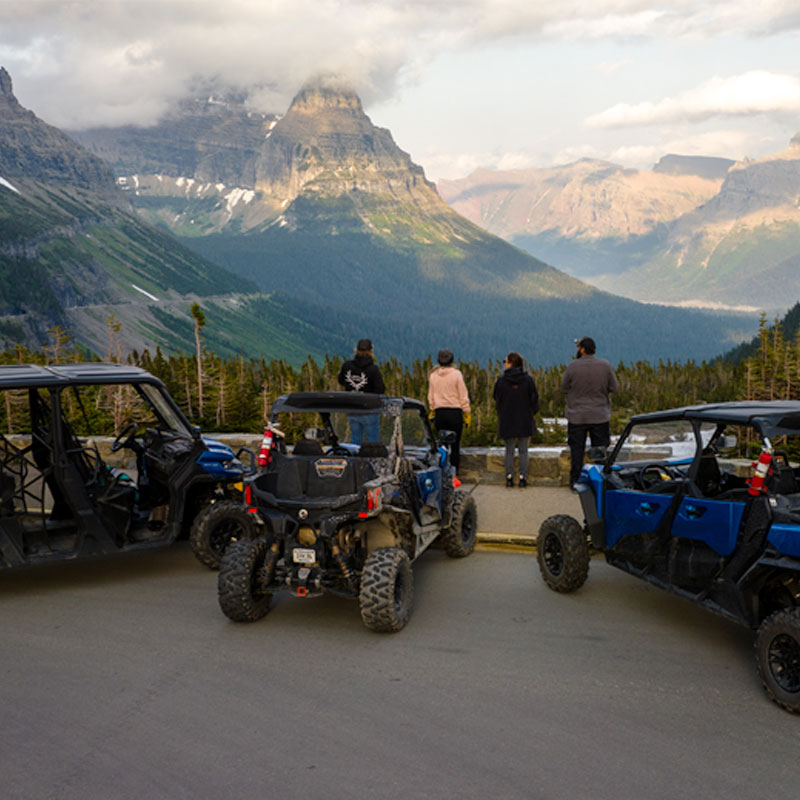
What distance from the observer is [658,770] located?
488 cm

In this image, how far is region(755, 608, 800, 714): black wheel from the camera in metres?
5.48

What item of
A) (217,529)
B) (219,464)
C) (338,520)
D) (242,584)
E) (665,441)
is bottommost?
(242,584)

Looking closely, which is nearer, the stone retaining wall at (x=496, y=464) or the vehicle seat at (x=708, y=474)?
the vehicle seat at (x=708, y=474)

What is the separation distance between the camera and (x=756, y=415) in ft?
20.7

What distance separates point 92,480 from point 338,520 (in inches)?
124

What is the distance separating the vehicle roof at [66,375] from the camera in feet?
26.8

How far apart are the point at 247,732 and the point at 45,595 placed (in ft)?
12.5

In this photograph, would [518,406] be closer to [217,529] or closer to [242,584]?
[217,529]

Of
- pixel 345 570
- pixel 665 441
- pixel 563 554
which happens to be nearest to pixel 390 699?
pixel 345 570

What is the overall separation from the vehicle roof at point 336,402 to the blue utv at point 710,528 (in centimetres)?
199

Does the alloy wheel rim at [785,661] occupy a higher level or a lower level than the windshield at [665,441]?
lower

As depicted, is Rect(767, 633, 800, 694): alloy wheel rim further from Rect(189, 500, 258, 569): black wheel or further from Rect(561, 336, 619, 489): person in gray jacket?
Rect(561, 336, 619, 489): person in gray jacket

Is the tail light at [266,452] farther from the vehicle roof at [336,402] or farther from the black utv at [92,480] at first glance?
the black utv at [92,480]

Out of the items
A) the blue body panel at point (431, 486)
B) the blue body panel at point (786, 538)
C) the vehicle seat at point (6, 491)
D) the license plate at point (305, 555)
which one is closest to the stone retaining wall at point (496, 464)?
the vehicle seat at point (6, 491)
